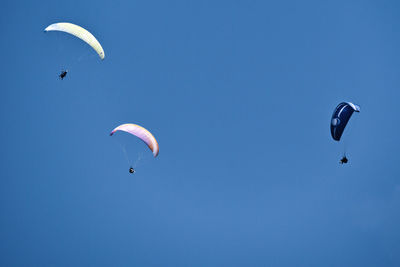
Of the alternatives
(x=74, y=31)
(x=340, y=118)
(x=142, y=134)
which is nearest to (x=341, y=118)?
(x=340, y=118)

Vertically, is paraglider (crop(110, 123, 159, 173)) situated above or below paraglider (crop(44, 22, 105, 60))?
below

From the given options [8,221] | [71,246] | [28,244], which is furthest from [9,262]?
[71,246]

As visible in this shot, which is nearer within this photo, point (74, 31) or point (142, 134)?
point (74, 31)

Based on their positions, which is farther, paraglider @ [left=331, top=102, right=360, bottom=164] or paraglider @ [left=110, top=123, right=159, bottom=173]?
paraglider @ [left=110, top=123, right=159, bottom=173]

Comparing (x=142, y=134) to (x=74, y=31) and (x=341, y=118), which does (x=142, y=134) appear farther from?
(x=341, y=118)

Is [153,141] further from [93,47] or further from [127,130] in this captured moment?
[93,47]

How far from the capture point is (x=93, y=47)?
68.5 feet

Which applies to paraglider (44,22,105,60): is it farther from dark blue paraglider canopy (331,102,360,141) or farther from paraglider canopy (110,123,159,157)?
dark blue paraglider canopy (331,102,360,141)

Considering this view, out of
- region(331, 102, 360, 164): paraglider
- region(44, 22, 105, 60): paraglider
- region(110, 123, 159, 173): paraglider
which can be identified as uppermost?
region(331, 102, 360, 164): paraglider

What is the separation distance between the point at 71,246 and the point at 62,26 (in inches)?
2619

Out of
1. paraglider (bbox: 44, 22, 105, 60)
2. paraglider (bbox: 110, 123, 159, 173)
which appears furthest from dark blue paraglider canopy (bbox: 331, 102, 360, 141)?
paraglider (bbox: 44, 22, 105, 60)

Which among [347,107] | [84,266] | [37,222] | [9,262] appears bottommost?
[9,262]

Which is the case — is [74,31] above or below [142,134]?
above

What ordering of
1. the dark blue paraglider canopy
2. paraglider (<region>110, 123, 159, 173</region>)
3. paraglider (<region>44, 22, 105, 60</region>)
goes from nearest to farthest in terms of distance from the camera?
paraglider (<region>44, 22, 105, 60</region>) < the dark blue paraglider canopy < paraglider (<region>110, 123, 159, 173</region>)
